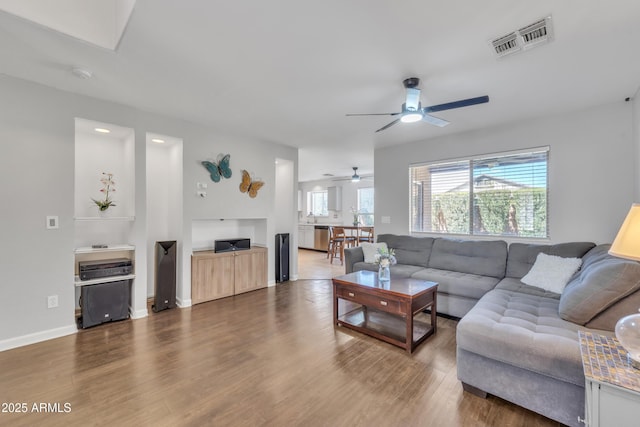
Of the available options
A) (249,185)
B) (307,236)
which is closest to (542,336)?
(249,185)

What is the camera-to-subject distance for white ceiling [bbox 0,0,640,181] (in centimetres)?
171

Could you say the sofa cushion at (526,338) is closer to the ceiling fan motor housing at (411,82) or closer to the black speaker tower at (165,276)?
the ceiling fan motor housing at (411,82)

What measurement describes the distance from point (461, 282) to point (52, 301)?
178 inches

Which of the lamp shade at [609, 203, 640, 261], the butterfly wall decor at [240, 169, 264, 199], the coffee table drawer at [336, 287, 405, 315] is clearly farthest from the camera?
the butterfly wall decor at [240, 169, 264, 199]

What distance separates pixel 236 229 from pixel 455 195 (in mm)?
3766

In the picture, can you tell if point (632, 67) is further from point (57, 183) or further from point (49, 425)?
point (57, 183)

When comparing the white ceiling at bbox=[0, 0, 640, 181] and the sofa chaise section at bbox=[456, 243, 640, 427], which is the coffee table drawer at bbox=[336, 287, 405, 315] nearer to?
the sofa chaise section at bbox=[456, 243, 640, 427]

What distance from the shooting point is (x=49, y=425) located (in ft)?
5.45

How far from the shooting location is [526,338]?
176cm

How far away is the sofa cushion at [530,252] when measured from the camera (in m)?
3.05

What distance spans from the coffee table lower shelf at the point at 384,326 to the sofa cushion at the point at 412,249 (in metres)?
1.09

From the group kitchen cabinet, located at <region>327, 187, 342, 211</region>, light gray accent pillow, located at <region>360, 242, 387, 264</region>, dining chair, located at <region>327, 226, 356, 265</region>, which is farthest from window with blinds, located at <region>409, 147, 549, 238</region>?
kitchen cabinet, located at <region>327, 187, 342, 211</region>

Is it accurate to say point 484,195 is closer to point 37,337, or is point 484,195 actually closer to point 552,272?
point 552,272

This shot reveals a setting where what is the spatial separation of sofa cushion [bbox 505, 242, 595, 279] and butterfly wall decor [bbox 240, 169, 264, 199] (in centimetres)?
380
